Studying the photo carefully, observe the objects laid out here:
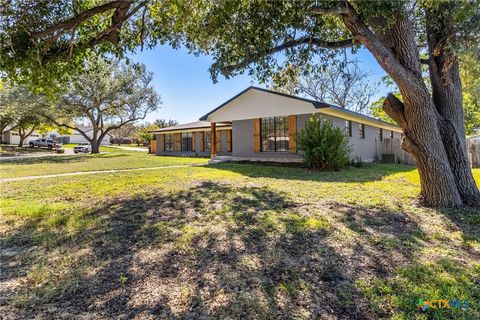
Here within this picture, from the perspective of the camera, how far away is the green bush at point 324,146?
36.9 feet

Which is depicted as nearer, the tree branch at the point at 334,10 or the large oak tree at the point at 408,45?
the tree branch at the point at 334,10

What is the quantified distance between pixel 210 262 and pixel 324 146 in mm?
9271

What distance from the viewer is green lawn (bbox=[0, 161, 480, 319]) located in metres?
2.13

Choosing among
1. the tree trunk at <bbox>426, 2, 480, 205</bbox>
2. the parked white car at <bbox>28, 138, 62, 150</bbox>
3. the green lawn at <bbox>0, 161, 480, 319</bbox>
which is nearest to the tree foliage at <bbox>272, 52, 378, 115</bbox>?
the tree trunk at <bbox>426, 2, 480, 205</bbox>

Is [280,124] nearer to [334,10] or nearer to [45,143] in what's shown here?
[334,10]

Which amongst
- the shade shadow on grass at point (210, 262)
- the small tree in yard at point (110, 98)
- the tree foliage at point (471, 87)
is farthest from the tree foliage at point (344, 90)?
the shade shadow on grass at point (210, 262)

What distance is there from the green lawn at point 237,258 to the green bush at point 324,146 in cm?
575

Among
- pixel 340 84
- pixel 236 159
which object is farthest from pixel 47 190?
pixel 340 84

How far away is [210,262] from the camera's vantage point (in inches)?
114

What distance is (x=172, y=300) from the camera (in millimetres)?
2203

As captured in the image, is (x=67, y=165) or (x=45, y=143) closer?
(x=67, y=165)

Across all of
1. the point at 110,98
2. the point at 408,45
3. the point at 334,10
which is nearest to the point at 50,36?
the point at 334,10

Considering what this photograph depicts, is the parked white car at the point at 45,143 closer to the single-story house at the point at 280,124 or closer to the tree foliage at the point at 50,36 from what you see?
the single-story house at the point at 280,124

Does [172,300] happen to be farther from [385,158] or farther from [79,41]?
[385,158]
